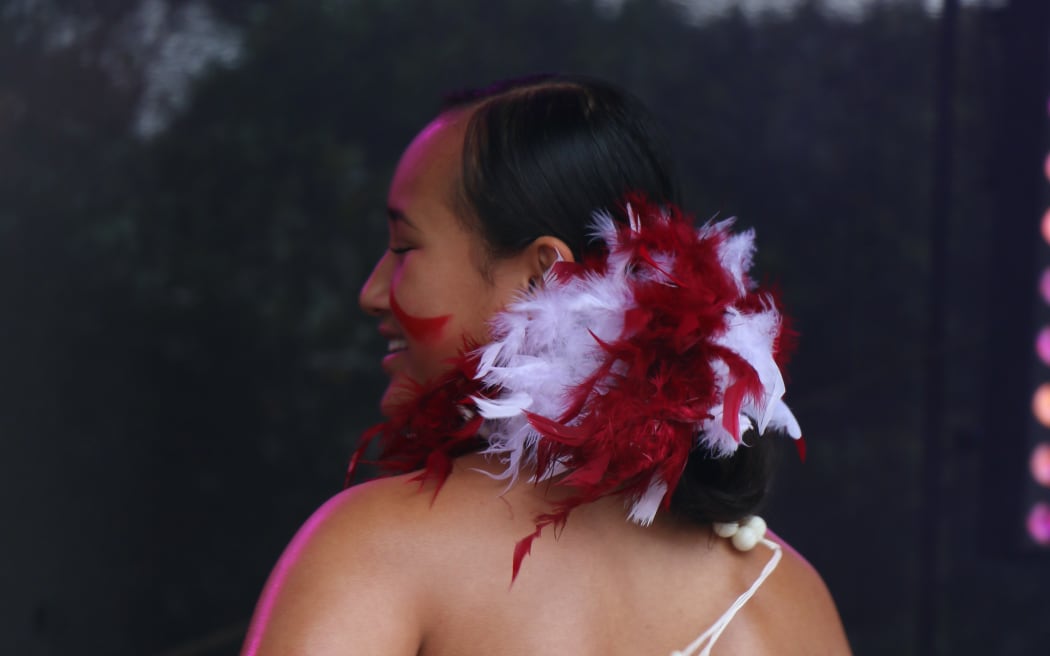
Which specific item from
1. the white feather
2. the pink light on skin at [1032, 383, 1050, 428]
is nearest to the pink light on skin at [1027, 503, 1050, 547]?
the pink light on skin at [1032, 383, 1050, 428]

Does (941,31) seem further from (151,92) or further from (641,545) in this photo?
(641,545)

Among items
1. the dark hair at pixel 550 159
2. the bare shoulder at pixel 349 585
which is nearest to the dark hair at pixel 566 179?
the dark hair at pixel 550 159

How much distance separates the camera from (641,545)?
1116 millimetres

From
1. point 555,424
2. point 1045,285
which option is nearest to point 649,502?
point 555,424

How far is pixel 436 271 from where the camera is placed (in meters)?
1.18

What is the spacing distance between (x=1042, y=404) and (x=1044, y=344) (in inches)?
5.4

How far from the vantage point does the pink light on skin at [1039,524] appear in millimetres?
2625

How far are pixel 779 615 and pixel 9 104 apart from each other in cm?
126

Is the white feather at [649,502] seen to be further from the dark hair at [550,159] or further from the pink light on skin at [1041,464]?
the pink light on skin at [1041,464]

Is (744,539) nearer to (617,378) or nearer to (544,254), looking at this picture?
(617,378)

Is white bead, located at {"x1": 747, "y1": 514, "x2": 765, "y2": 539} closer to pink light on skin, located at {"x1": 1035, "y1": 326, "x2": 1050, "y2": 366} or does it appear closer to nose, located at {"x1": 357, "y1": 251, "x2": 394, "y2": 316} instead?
nose, located at {"x1": 357, "y1": 251, "x2": 394, "y2": 316}

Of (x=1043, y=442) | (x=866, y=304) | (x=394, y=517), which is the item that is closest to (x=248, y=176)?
(x=394, y=517)

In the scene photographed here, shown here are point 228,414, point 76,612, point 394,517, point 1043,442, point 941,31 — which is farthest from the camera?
point 941,31

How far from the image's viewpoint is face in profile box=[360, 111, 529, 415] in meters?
1.17
